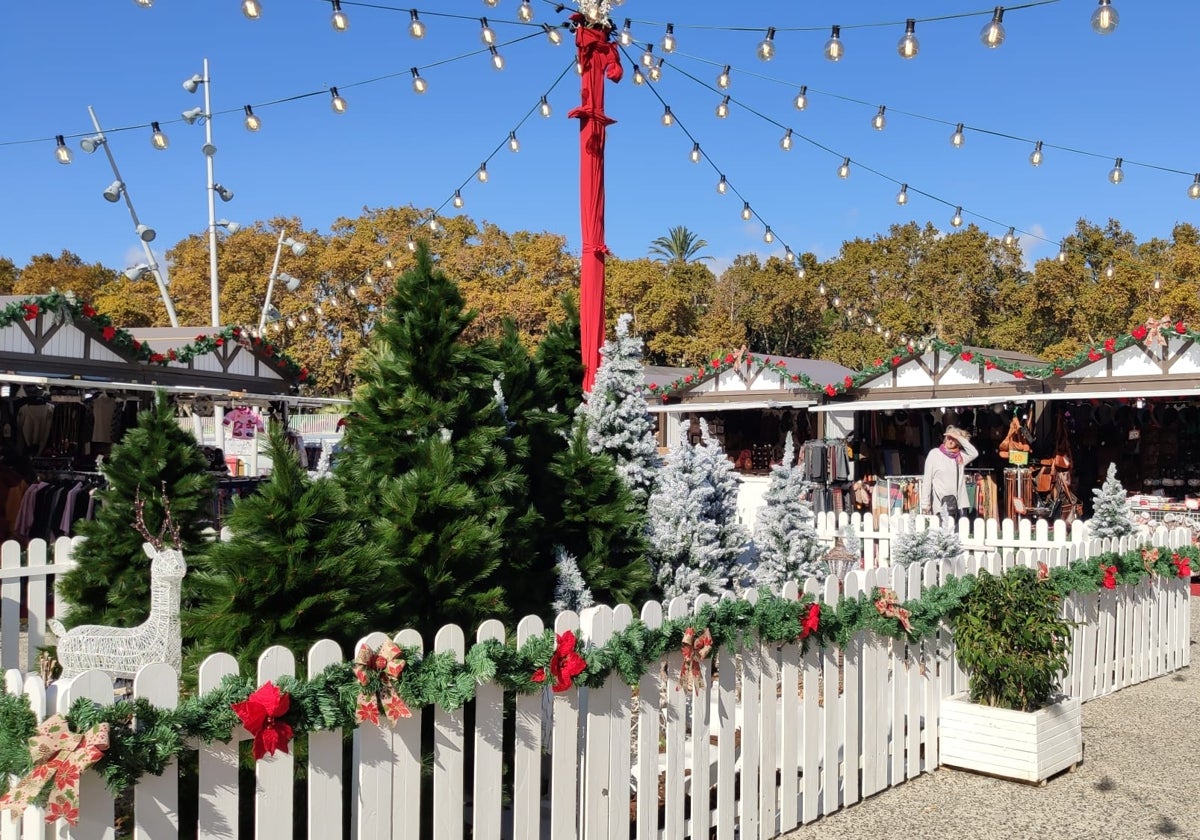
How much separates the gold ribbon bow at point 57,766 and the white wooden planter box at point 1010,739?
158 inches

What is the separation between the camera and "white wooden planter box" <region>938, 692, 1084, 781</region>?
4.67 meters

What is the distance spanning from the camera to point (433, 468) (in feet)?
13.9

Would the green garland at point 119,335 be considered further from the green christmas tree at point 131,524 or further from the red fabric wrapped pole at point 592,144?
the red fabric wrapped pole at point 592,144

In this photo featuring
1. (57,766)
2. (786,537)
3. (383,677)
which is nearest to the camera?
(57,766)

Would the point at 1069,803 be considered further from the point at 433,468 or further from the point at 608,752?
the point at 433,468

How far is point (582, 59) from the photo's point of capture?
769 cm

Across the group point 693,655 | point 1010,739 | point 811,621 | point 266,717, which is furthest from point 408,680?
point 1010,739

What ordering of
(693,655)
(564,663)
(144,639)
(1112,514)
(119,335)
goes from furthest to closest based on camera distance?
(119,335), (1112,514), (144,639), (693,655), (564,663)

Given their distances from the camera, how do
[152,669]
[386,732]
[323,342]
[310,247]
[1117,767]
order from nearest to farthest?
[152,669]
[386,732]
[1117,767]
[323,342]
[310,247]

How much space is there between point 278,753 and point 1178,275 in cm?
3918

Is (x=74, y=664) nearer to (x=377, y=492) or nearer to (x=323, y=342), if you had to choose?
(x=377, y=492)

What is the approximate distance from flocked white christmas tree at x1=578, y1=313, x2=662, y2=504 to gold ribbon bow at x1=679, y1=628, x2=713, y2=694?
265 centimetres

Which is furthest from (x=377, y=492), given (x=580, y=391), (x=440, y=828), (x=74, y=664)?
(x=580, y=391)

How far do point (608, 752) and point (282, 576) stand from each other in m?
1.30
